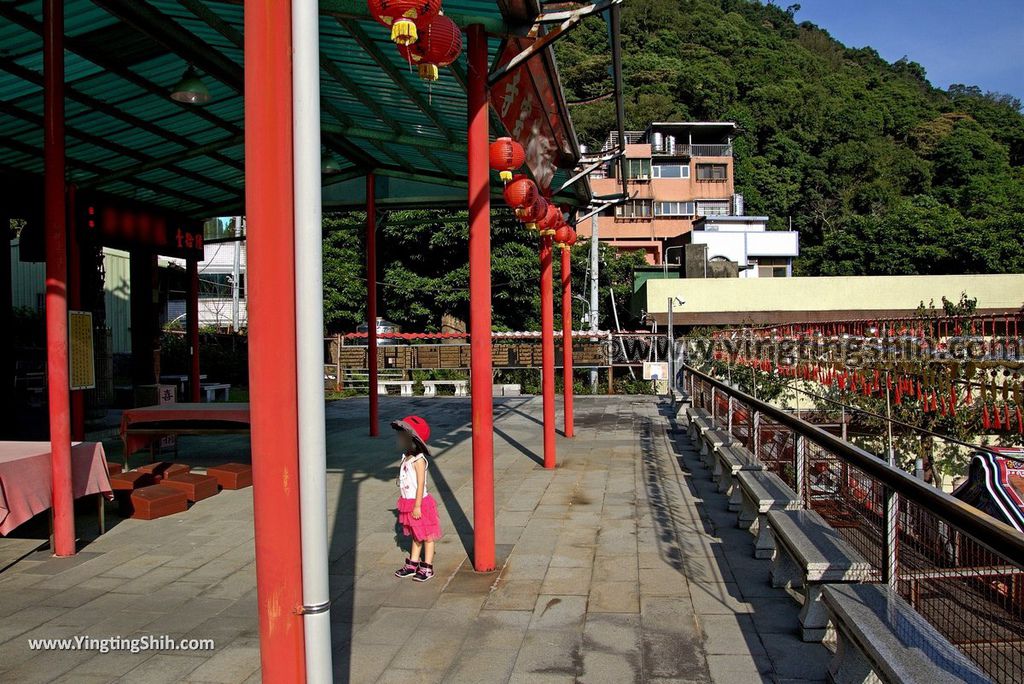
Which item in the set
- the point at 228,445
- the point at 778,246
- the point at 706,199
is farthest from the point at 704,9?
the point at 228,445

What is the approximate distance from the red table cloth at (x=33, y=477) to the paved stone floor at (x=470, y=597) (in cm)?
46

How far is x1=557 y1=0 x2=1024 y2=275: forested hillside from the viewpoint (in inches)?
1907

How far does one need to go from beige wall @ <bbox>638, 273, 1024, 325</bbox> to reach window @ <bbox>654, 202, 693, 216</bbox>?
2417 cm

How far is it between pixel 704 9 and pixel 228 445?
86624mm

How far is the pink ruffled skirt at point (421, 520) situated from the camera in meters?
5.95

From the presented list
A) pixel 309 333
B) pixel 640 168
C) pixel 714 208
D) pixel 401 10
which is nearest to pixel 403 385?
pixel 401 10

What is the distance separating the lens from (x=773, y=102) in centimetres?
6450

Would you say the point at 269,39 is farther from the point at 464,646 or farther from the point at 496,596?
the point at 496,596

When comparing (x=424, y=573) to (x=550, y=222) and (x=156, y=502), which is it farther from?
(x=550, y=222)

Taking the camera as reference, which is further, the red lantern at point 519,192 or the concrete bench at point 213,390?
the concrete bench at point 213,390

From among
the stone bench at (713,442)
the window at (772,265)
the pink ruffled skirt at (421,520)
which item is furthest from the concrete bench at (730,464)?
the window at (772,265)

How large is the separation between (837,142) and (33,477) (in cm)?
6694

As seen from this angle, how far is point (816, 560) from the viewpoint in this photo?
438 centimetres

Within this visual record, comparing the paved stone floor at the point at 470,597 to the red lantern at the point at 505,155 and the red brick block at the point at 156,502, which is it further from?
the red lantern at the point at 505,155
